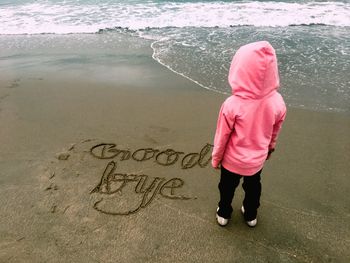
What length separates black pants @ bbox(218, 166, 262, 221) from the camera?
295 cm

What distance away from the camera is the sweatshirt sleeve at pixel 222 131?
2.60m

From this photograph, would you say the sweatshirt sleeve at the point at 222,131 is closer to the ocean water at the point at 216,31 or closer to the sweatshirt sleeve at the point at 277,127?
the sweatshirt sleeve at the point at 277,127

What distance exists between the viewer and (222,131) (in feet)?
8.71

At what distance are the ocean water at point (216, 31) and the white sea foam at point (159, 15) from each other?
0.03 m

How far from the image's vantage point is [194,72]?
6.67 m

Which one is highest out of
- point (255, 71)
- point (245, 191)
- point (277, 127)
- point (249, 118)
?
point (255, 71)

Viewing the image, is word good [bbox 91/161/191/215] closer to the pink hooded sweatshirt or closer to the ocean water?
the pink hooded sweatshirt

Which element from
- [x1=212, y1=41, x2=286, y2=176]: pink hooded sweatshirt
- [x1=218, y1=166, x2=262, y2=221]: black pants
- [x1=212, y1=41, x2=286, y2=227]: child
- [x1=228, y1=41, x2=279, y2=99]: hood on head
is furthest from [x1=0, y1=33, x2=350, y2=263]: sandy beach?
[x1=228, y1=41, x2=279, y2=99]: hood on head

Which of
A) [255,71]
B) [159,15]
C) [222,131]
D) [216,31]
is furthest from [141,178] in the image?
[159,15]

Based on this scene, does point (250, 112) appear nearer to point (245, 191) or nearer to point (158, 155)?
point (245, 191)

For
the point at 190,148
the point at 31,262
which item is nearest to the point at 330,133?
the point at 190,148

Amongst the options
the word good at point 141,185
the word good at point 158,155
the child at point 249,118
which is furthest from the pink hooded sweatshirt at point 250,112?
the word good at point 158,155

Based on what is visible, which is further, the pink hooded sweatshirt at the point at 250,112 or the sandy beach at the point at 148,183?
the sandy beach at the point at 148,183

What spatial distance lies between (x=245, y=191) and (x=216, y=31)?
769 cm
